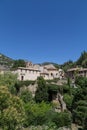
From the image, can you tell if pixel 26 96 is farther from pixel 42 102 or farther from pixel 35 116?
pixel 35 116

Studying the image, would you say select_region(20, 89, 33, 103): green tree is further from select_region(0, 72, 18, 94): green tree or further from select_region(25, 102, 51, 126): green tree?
select_region(25, 102, 51, 126): green tree

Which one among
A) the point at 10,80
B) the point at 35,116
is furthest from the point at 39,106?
the point at 10,80

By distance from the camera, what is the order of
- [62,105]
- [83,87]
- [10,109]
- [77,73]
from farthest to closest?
[77,73], [62,105], [83,87], [10,109]

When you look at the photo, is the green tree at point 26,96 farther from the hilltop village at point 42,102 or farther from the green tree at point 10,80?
the green tree at point 10,80

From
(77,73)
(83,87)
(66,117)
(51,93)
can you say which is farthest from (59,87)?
(77,73)

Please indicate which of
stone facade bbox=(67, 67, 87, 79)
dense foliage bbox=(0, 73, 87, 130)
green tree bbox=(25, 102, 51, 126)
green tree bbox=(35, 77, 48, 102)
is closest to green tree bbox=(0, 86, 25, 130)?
dense foliage bbox=(0, 73, 87, 130)

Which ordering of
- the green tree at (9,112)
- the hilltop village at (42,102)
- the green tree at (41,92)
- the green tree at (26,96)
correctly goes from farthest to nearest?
the green tree at (41,92) → the green tree at (26,96) → the hilltop village at (42,102) → the green tree at (9,112)

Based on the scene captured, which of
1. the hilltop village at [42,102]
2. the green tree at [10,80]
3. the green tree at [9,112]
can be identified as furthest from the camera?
the green tree at [10,80]

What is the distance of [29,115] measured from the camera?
131 ft

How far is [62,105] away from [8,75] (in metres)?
16.4

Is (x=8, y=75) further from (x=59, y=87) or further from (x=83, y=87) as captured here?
(x=83, y=87)

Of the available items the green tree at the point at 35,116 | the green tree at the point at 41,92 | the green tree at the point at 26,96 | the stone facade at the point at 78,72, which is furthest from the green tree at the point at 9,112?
the stone facade at the point at 78,72

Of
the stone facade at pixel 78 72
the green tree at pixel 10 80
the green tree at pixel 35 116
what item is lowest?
the green tree at pixel 35 116

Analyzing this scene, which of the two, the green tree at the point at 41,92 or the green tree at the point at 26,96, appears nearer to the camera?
the green tree at the point at 26,96
